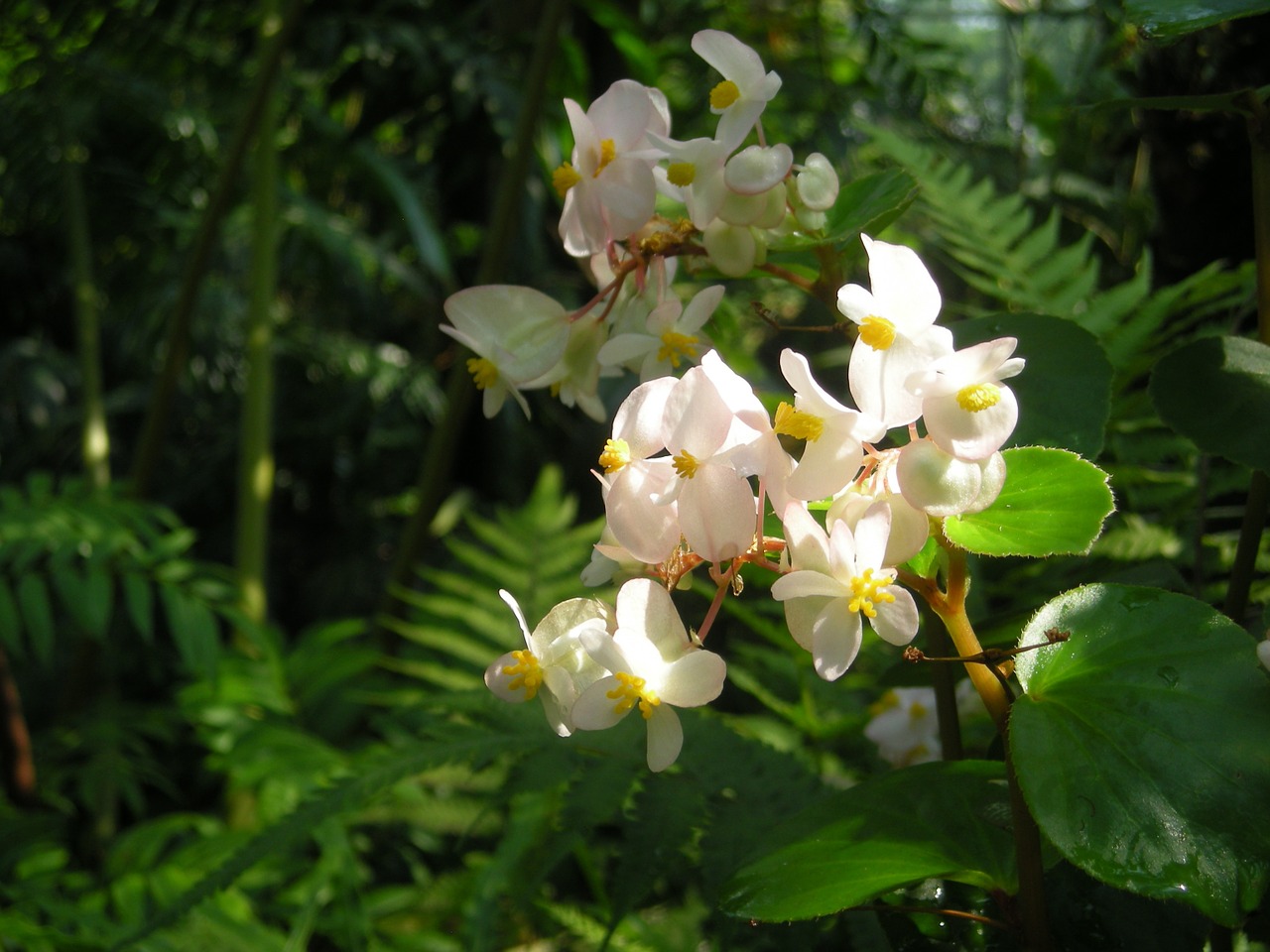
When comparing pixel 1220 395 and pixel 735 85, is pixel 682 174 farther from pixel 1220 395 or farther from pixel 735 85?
pixel 1220 395

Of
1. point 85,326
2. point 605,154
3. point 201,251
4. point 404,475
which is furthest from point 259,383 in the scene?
point 605,154

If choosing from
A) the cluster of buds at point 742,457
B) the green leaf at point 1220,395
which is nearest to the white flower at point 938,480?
the cluster of buds at point 742,457

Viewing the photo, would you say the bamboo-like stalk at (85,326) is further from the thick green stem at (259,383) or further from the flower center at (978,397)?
the flower center at (978,397)

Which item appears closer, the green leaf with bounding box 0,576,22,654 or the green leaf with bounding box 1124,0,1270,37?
the green leaf with bounding box 1124,0,1270,37

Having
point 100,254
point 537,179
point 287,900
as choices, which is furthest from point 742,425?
point 100,254

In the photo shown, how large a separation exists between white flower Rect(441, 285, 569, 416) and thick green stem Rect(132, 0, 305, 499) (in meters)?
1.00

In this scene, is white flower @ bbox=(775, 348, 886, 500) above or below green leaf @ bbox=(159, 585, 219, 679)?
above

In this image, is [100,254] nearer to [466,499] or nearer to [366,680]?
[466,499]

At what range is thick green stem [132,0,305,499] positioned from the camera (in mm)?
1141

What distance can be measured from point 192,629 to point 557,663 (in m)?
0.78

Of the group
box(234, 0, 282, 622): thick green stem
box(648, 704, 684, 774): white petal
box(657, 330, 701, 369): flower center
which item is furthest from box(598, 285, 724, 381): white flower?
box(234, 0, 282, 622): thick green stem

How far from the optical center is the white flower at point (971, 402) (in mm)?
218

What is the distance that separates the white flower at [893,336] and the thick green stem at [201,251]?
3.66 ft

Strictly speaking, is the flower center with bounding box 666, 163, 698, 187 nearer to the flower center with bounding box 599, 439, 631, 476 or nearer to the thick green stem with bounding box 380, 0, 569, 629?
the flower center with bounding box 599, 439, 631, 476
